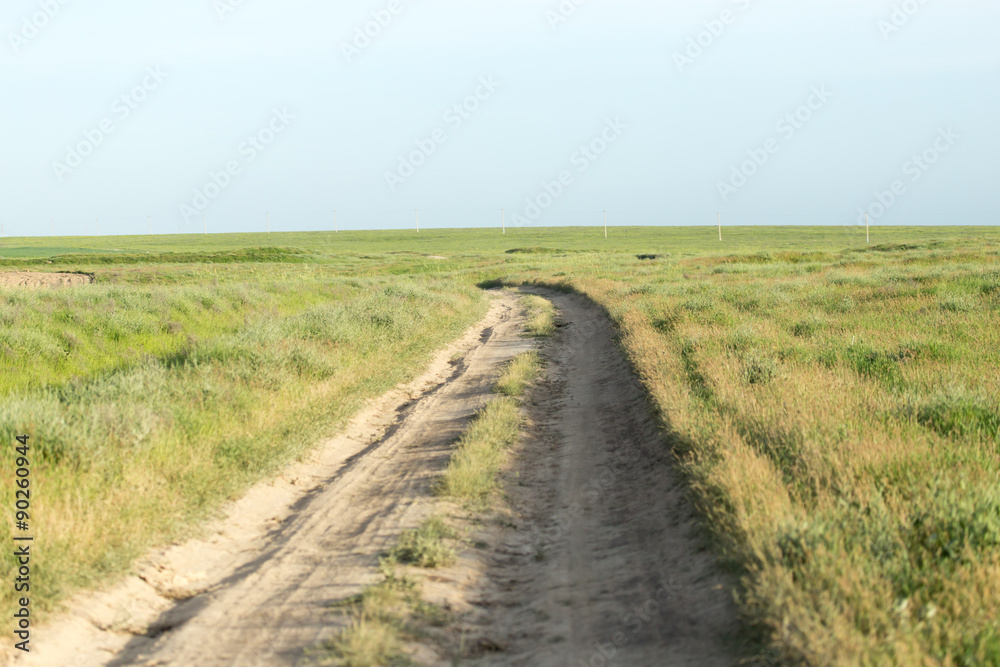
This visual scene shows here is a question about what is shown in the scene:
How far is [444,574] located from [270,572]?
4.34 ft

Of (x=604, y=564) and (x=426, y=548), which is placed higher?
(x=426, y=548)

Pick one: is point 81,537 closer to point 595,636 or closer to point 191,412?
point 191,412

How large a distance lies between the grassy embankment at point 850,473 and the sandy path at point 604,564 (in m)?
0.30

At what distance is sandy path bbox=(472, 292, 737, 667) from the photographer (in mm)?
4133

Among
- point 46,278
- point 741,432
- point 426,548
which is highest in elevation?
point 46,278

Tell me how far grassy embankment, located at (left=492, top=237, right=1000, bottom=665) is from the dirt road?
43 cm

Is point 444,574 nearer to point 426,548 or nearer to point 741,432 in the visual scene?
point 426,548

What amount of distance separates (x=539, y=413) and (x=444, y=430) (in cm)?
165

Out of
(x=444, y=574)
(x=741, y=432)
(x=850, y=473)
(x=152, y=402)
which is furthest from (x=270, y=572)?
(x=741, y=432)

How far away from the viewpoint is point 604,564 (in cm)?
530

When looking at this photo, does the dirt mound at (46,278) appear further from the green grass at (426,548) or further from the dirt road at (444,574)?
the green grass at (426,548)

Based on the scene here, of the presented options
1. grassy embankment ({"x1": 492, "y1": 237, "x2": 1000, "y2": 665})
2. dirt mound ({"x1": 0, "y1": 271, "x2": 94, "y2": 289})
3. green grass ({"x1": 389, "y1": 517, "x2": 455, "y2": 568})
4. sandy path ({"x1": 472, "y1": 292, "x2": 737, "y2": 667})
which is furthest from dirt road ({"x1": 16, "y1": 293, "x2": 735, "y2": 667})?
dirt mound ({"x1": 0, "y1": 271, "x2": 94, "y2": 289})

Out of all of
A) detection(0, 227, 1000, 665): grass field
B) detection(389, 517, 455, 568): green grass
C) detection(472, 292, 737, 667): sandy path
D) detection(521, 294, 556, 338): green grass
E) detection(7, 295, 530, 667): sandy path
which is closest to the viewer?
detection(0, 227, 1000, 665): grass field

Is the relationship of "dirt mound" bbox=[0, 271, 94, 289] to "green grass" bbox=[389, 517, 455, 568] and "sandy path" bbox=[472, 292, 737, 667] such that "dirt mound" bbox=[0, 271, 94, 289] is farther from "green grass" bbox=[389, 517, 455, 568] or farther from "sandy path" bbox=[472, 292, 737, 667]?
"green grass" bbox=[389, 517, 455, 568]
